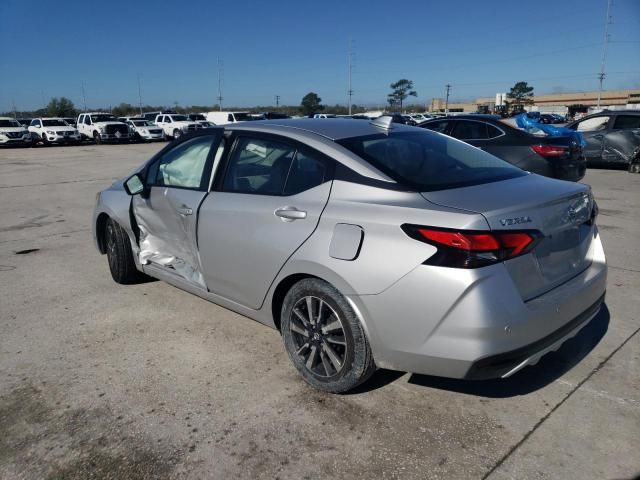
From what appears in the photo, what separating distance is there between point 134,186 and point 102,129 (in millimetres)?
30283

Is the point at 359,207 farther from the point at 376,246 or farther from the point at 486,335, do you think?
the point at 486,335

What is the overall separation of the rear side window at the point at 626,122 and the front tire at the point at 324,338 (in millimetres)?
13534

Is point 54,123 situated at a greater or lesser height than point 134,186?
greater

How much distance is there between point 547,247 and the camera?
105 inches

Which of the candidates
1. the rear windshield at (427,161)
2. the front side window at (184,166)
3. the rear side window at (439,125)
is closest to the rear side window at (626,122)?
the rear side window at (439,125)

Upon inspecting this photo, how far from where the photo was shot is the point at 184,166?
13.5 ft

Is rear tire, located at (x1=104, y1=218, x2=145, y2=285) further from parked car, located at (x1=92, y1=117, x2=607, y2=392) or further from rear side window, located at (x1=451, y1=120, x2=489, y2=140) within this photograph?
rear side window, located at (x1=451, y1=120, x2=489, y2=140)

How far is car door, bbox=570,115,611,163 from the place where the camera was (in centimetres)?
1384

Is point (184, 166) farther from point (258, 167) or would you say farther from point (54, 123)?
point (54, 123)

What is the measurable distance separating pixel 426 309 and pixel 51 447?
2017 mm

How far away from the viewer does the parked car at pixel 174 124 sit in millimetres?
34253

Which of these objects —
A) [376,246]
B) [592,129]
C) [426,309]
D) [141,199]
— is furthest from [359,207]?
[592,129]

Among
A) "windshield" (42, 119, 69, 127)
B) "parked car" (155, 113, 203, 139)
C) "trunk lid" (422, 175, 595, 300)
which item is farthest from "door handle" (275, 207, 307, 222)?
"parked car" (155, 113, 203, 139)

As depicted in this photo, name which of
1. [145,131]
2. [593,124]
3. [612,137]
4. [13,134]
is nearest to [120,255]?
[612,137]
